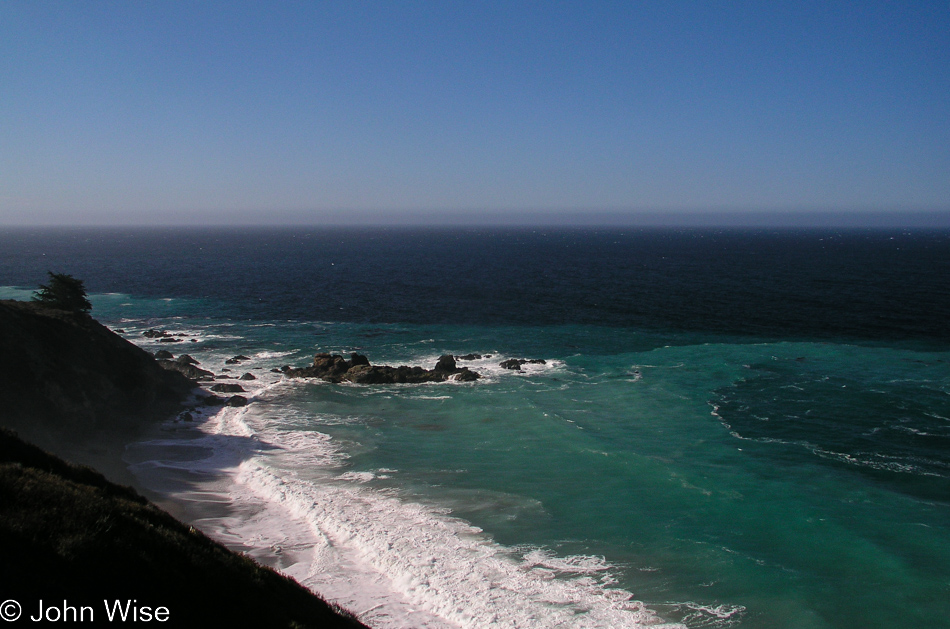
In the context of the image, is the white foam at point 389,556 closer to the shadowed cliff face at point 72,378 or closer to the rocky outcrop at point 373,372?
the shadowed cliff face at point 72,378

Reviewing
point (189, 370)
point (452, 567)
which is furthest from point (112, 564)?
point (189, 370)

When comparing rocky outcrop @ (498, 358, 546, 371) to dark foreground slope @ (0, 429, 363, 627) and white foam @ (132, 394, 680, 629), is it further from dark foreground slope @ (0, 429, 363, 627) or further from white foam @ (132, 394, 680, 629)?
dark foreground slope @ (0, 429, 363, 627)

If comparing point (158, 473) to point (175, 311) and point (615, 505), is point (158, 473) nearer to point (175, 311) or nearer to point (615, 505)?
point (615, 505)

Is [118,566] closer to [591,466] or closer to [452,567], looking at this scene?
[452,567]

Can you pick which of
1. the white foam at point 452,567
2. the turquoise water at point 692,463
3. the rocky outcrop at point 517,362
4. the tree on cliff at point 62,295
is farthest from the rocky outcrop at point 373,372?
the white foam at point 452,567

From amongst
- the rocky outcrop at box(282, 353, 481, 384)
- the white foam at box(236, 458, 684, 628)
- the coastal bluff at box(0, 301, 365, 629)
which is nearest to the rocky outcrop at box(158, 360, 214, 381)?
the rocky outcrop at box(282, 353, 481, 384)

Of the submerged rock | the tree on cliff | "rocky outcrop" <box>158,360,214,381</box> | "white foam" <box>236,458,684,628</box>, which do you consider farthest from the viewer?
"rocky outcrop" <box>158,360,214,381</box>

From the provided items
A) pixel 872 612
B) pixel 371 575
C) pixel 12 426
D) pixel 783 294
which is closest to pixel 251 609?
pixel 371 575
